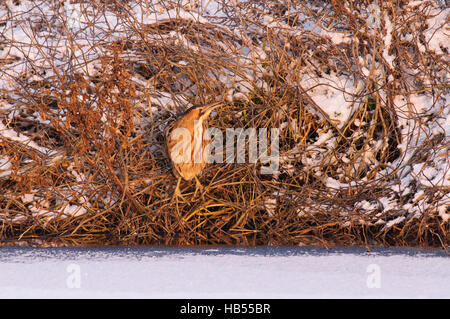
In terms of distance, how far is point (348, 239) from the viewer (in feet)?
8.30

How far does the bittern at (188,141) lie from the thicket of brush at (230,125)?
135 millimetres

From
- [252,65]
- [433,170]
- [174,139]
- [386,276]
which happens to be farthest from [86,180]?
[433,170]

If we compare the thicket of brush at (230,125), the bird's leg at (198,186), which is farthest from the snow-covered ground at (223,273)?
the bird's leg at (198,186)

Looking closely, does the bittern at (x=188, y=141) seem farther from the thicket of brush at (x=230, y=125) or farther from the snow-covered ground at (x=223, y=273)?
the snow-covered ground at (x=223, y=273)

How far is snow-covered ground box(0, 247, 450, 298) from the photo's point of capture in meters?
1.86

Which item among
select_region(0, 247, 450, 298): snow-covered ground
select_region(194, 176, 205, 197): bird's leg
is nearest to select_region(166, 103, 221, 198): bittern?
select_region(194, 176, 205, 197): bird's leg

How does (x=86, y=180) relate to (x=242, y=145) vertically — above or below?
below

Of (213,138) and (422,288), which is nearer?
(422,288)

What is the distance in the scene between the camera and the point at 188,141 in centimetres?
228

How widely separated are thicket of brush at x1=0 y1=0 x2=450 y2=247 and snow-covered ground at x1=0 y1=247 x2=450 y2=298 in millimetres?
143

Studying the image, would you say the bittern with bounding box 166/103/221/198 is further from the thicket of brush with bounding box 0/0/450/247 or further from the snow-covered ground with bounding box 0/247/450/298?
the snow-covered ground with bounding box 0/247/450/298

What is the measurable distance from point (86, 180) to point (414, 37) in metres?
1.71

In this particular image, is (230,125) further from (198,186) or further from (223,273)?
(223,273)

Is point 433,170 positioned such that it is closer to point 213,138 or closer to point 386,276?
point 386,276
